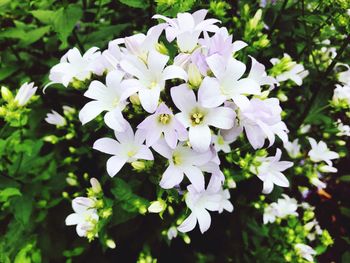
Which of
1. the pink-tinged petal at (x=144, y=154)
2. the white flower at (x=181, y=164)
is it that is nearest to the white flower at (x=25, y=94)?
the pink-tinged petal at (x=144, y=154)

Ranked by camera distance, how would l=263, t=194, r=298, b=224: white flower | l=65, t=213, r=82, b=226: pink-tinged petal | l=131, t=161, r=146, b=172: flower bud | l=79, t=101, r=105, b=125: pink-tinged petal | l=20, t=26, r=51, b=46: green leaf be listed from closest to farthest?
l=79, t=101, r=105, b=125: pink-tinged petal, l=131, t=161, r=146, b=172: flower bud, l=65, t=213, r=82, b=226: pink-tinged petal, l=263, t=194, r=298, b=224: white flower, l=20, t=26, r=51, b=46: green leaf

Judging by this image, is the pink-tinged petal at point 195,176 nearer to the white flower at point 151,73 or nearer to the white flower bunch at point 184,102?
the white flower bunch at point 184,102

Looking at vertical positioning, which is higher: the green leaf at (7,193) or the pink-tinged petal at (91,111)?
the pink-tinged petal at (91,111)

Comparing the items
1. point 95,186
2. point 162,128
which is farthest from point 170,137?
point 95,186

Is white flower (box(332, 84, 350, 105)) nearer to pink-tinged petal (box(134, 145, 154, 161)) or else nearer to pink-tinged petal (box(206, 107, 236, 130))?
pink-tinged petal (box(206, 107, 236, 130))

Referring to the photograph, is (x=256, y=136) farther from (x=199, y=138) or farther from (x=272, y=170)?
(x=272, y=170)

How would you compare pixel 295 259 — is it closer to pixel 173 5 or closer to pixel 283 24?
pixel 283 24

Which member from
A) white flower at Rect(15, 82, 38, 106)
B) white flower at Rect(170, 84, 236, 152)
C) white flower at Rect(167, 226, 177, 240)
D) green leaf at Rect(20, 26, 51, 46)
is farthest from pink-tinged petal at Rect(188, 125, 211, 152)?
green leaf at Rect(20, 26, 51, 46)
